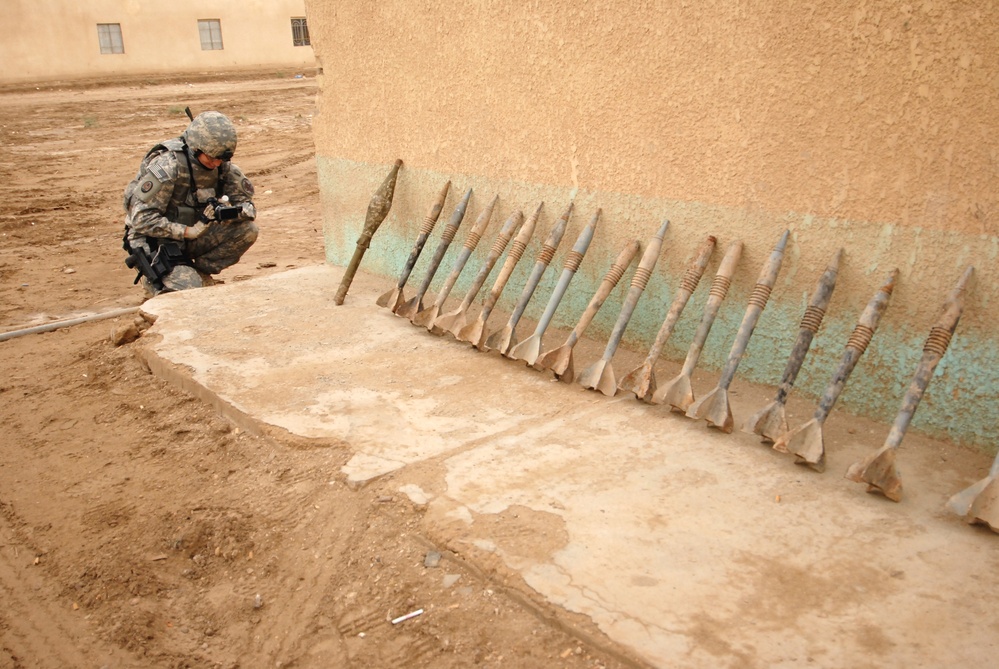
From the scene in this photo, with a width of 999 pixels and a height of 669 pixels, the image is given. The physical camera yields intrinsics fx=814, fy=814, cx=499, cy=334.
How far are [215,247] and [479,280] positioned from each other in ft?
8.97

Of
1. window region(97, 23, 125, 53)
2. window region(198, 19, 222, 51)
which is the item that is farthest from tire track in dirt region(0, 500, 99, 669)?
Result: window region(198, 19, 222, 51)

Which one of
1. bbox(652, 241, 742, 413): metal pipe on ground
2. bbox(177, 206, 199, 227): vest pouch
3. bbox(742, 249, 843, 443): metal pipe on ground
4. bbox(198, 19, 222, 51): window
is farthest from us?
bbox(198, 19, 222, 51): window

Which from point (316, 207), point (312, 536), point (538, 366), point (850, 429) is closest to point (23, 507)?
point (312, 536)

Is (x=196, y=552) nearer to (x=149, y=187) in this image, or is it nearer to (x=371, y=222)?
(x=371, y=222)

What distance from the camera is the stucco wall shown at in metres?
2.52

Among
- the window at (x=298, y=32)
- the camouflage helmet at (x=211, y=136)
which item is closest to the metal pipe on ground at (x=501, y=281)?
the camouflage helmet at (x=211, y=136)

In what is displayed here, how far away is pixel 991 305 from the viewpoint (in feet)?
8.18

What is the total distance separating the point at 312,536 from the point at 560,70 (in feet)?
7.23

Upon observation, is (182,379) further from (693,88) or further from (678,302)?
(693,88)

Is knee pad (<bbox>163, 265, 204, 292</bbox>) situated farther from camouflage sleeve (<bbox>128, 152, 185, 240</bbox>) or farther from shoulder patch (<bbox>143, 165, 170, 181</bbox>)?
shoulder patch (<bbox>143, 165, 170, 181</bbox>)

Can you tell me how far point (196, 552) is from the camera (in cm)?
259

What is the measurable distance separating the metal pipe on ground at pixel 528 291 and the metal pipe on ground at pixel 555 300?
84 mm

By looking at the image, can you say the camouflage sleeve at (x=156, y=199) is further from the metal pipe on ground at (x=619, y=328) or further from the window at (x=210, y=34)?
the window at (x=210, y=34)

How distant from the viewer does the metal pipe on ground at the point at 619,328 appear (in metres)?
3.12
